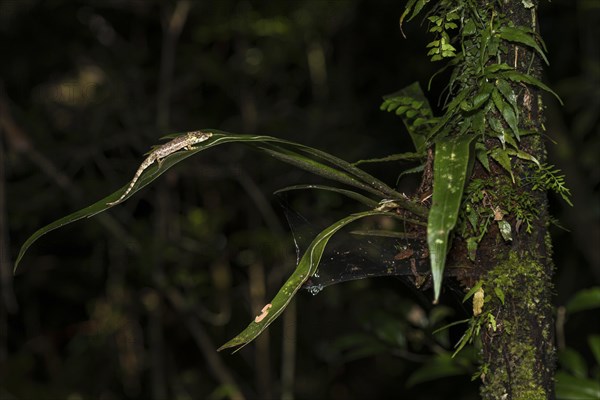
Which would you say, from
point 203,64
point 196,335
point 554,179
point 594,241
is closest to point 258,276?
point 196,335

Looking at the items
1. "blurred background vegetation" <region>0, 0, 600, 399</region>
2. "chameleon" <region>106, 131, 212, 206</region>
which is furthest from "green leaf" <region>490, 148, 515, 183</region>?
"blurred background vegetation" <region>0, 0, 600, 399</region>

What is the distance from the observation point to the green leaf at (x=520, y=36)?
82 cm

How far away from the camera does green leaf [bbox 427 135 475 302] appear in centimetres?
67

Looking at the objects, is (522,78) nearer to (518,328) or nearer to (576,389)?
(518,328)

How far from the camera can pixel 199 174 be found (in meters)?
3.21

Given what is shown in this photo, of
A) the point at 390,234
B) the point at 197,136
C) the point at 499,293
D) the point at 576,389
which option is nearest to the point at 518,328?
the point at 499,293

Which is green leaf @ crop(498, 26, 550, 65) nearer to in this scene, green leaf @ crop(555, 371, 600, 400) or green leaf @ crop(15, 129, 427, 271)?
green leaf @ crop(15, 129, 427, 271)

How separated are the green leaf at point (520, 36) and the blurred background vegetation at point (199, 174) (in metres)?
1.97

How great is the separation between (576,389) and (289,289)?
0.90 m

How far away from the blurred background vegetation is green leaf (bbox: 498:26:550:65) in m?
1.97

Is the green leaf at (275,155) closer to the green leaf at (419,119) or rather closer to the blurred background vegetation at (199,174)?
the green leaf at (419,119)

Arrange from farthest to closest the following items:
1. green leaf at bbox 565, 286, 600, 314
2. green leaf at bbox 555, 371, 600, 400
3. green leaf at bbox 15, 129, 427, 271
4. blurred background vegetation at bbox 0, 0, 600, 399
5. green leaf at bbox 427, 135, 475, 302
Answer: blurred background vegetation at bbox 0, 0, 600, 399, green leaf at bbox 565, 286, 600, 314, green leaf at bbox 555, 371, 600, 400, green leaf at bbox 15, 129, 427, 271, green leaf at bbox 427, 135, 475, 302

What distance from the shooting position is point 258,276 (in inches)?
139

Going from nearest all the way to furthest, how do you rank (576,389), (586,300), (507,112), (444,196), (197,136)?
(444,196), (507,112), (197,136), (576,389), (586,300)
